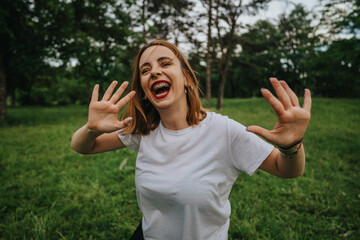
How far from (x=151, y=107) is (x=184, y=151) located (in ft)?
1.99

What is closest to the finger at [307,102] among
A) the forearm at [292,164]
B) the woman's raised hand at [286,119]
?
the woman's raised hand at [286,119]

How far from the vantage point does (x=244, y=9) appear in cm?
149

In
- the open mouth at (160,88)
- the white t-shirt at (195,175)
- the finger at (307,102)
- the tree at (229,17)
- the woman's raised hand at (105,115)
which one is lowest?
the white t-shirt at (195,175)

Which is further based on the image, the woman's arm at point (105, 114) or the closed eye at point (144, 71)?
the closed eye at point (144, 71)

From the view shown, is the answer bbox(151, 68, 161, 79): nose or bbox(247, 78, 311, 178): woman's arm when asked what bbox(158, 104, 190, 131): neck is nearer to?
bbox(151, 68, 161, 79): nose

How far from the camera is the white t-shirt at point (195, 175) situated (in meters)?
1.18

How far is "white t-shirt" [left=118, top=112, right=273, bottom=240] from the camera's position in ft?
3.86

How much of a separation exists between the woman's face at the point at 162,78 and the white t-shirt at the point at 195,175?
250mm

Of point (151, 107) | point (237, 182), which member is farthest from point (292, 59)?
point (237, 182)

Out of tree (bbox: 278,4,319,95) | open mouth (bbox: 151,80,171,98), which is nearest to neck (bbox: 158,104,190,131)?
open mouth (bbox: 151,80,171,98)

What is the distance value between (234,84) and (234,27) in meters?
43.1

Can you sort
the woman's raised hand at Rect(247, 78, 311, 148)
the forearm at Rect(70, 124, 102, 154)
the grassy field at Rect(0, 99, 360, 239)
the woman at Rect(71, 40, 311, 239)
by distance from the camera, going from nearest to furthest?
the woman's raised hand at Rect(247, 78, 311, 148), the woman at Rect(71, 40, 311, 239), the forearm at Rect(70, 124, 102, 154), the grassy field at Rect(0, 99, 360, 239)

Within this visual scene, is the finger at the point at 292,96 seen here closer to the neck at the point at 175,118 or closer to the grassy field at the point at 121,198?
the neck at the point at 175,118

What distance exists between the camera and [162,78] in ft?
4.52
